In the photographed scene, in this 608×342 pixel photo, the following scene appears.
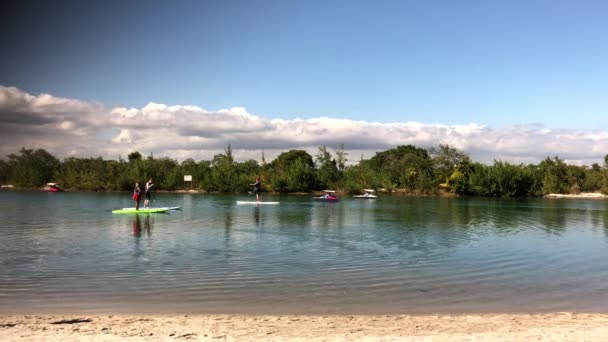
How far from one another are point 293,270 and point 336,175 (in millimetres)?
83455

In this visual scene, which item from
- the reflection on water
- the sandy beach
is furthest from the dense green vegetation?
the sandy beach

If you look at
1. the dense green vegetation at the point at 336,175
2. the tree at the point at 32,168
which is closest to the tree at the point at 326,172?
the dense green vegetation at the point at 336,175

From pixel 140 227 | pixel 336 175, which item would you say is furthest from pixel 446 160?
pixel 140 227

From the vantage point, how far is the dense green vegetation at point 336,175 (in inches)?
3548

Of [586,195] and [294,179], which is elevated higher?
[294,179]

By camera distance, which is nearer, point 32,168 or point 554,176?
point 554,176

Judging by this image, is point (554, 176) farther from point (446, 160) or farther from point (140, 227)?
point (140, 227)

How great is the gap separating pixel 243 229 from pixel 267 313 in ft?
52.2

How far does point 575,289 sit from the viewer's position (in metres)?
13.2

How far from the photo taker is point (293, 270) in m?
14.8

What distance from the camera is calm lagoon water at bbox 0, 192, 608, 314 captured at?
436 inches

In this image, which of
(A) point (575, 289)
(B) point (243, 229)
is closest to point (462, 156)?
(B) point (243, 229)

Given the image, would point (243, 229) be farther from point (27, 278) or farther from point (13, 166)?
point (13, 166)

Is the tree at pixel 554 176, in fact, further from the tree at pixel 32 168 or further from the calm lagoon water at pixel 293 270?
the tree at pixel 32 168
